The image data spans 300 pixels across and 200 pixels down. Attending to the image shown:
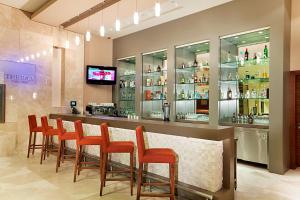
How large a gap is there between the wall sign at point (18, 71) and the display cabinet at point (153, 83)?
10.5ft

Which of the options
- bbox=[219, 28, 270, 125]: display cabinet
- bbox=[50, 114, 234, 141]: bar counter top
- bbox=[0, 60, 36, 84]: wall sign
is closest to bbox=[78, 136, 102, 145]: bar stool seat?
bbox=[50, 114, 234, 141]: bar counter top

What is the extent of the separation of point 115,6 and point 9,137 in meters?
4.12

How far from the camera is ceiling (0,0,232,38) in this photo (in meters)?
5.35

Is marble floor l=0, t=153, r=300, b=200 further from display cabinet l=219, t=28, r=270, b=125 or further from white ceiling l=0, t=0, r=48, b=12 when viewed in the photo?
white ceiling l=0, t=0, r=48, b=12

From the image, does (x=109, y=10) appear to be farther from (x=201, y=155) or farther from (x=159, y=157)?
(x=201, y=155)

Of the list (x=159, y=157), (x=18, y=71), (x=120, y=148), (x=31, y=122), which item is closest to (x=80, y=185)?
(x=120, y=148)

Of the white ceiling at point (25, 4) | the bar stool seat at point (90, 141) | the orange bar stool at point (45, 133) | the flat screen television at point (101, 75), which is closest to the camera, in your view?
the bar stool seat at point (90, 141)

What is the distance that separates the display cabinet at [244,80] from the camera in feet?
17.4

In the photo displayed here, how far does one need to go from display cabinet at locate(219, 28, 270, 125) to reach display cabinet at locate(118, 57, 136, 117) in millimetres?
3222

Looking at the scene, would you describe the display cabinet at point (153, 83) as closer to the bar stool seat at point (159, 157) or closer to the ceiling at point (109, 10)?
the ceiling at point (109, 10)

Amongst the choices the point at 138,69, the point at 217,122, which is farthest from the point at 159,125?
the point at 138,69

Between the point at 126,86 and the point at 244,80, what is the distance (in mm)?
3964

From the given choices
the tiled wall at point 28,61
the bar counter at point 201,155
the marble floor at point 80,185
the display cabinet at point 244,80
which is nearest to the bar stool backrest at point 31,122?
the tiled wall at point 28,61

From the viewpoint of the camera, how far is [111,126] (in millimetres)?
4293
